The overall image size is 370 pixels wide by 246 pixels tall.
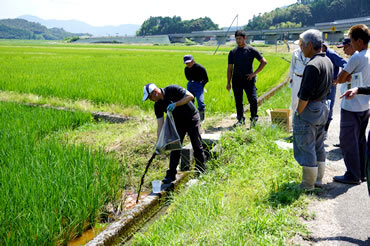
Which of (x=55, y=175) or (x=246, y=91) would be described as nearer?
(x=55, y=175)

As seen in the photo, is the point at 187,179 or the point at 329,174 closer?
the point at 329,174

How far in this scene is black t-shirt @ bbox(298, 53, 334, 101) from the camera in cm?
287

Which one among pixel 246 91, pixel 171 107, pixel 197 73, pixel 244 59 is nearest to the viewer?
pixel 171 107

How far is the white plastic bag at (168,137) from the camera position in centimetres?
373

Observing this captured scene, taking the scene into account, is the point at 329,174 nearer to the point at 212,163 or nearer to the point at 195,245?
the point at 212,163

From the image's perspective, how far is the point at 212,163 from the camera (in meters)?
4.57

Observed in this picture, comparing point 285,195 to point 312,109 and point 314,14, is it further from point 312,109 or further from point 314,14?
point 314,14

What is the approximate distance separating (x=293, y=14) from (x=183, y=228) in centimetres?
11940

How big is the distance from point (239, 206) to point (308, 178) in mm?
734

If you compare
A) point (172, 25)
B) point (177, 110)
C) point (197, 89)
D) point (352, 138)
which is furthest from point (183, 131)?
point (172, 25)

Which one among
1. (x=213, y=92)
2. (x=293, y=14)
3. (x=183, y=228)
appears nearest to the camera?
(x=183, y=228)

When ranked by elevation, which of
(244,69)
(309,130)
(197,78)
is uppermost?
(244,69)

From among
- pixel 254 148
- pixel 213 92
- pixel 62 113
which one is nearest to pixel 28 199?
pixel 254 148

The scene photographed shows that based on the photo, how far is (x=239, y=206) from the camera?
309 centimetres
